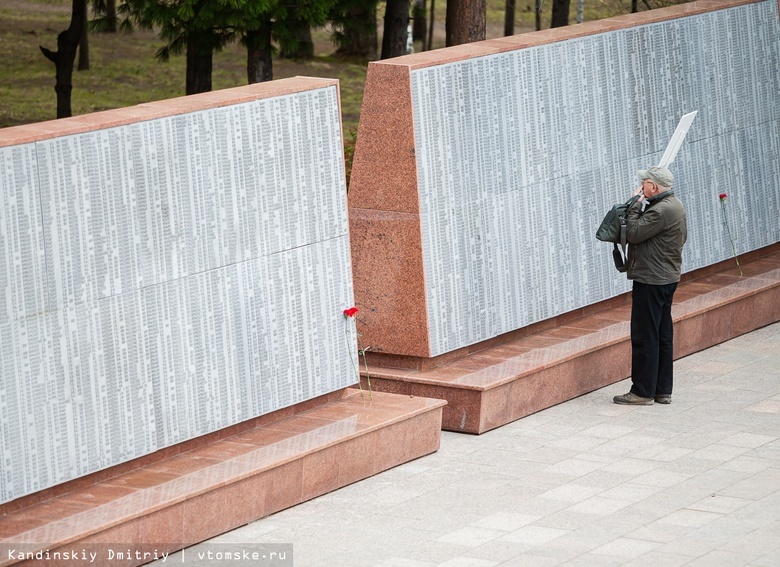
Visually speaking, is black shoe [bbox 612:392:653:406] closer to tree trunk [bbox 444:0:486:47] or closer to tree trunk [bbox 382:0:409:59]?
tree trunk [bbox 444:0:486:47]

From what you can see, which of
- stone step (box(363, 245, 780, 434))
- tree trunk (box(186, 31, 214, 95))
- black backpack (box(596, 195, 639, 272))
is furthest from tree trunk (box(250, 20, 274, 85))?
black backpack (box(596, 195, 639, 272))

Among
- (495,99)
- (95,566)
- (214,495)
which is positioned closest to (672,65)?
(495,99)

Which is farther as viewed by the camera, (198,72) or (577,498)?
(198,72)

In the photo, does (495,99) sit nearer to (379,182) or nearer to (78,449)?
(379,182)

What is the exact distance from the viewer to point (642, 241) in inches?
396

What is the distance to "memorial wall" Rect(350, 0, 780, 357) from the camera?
992 centimetres

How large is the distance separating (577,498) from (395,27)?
515 inches

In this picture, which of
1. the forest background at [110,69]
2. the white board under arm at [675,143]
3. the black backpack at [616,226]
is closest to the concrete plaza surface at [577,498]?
the black backpack at [616,226]

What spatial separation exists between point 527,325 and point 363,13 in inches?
324

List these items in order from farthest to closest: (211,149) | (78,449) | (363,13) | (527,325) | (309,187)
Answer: (363,13), (527,325), (309,187), (211,149), (78,449)

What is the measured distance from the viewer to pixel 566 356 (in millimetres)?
10500

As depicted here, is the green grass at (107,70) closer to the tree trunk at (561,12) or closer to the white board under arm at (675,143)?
the tree trunk at (561,12)

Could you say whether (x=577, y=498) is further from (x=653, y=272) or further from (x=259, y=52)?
(x=259, y=52)

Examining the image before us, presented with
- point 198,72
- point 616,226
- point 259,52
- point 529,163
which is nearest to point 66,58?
point 198,72
